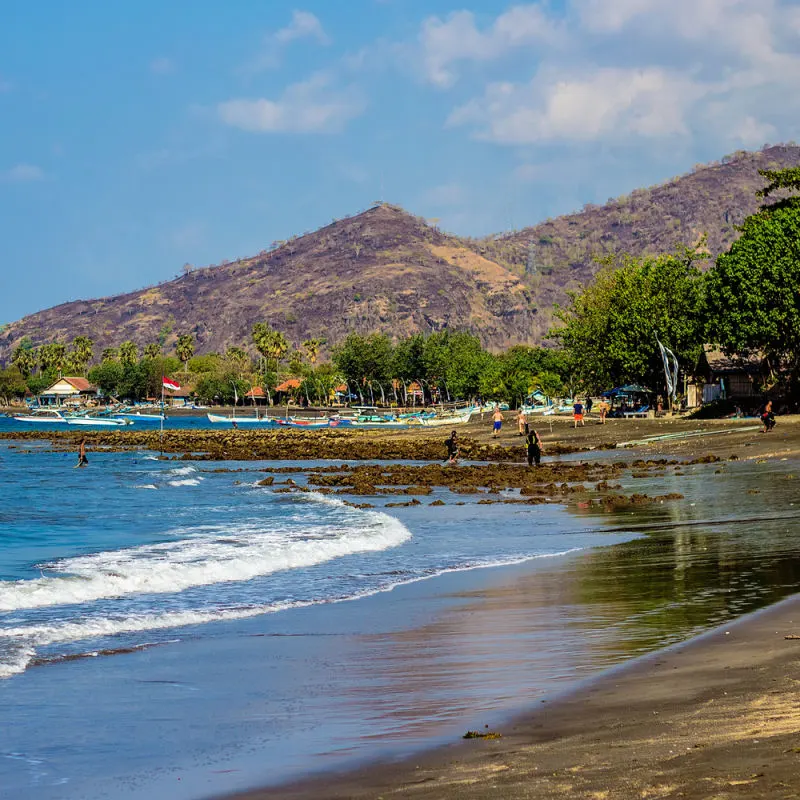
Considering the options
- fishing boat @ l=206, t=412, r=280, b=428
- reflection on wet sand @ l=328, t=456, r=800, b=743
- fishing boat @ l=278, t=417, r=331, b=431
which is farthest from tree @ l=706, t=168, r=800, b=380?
fishing boat @ l=206, t=412, r=280, b=428

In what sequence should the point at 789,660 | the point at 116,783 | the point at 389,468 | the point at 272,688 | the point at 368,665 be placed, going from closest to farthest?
1. the point at 116,783
2. the point at 789,660
3. the point at 272,688
4. the point at 368,665
5. the point at 389,468

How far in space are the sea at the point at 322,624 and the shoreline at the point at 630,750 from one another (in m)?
0.36

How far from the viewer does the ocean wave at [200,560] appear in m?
15.3

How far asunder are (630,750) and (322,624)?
21.8 ft

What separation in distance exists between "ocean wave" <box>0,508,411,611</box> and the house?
2106 inches

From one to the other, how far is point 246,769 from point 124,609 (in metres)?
7.86

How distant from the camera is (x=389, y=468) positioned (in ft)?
159

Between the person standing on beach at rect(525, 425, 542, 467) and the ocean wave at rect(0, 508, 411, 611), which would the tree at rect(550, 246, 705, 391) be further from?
the ocean wave at rect(0, 508, 411, 611)

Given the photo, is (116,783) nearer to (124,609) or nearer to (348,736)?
(348,736)

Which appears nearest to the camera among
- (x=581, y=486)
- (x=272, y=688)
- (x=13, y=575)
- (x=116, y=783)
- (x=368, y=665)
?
(x=116, y=783)

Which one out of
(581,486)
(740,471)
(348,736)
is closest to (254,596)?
(348,736)

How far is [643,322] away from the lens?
79000 mm

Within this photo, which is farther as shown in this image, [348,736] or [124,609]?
[124,609]

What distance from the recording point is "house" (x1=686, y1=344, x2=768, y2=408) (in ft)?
248
